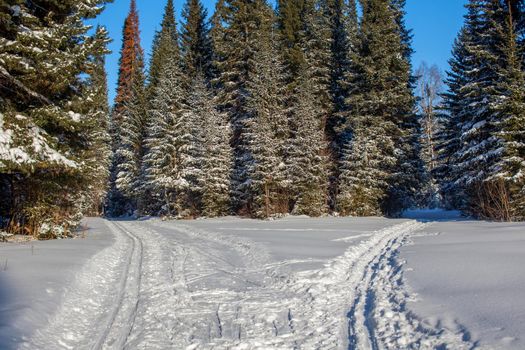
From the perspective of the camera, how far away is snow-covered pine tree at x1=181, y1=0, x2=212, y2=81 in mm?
39531

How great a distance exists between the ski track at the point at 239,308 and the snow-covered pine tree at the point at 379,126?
17.0 metres

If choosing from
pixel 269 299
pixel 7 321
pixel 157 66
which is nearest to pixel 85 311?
pixel 7 321

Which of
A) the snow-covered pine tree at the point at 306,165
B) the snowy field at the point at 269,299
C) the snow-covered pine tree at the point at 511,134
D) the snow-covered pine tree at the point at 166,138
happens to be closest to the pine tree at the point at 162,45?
the snow-covered pine tree at the point at 166,138

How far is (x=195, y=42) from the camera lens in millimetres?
40125

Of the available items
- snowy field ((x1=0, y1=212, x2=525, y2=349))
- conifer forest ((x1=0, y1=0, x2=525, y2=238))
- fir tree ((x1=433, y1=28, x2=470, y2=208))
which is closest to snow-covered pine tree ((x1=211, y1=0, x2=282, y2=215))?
conifer forest ((x1=0, y1=0, x2=525, y2=238))

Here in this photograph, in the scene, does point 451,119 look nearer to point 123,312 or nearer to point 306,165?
point 306,165

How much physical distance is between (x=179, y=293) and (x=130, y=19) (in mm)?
61677

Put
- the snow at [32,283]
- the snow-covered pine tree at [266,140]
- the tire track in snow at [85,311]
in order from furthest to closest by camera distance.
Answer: the snow-covered pine tree at [266,140], the snow at [32,283], the tire track in snow at [85,311]

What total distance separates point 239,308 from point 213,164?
939 inches

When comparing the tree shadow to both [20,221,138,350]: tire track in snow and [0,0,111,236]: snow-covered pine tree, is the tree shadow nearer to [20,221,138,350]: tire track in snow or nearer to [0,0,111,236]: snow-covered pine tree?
[20,221,138,350]: tire track in snow

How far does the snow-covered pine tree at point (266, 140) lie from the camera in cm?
2586

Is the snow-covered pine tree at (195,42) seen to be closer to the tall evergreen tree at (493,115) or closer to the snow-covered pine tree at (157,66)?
the snow-covered pine tree at (157,66)

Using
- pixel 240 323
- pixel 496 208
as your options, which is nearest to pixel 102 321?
pixel 240 323

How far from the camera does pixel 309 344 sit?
173 inches
